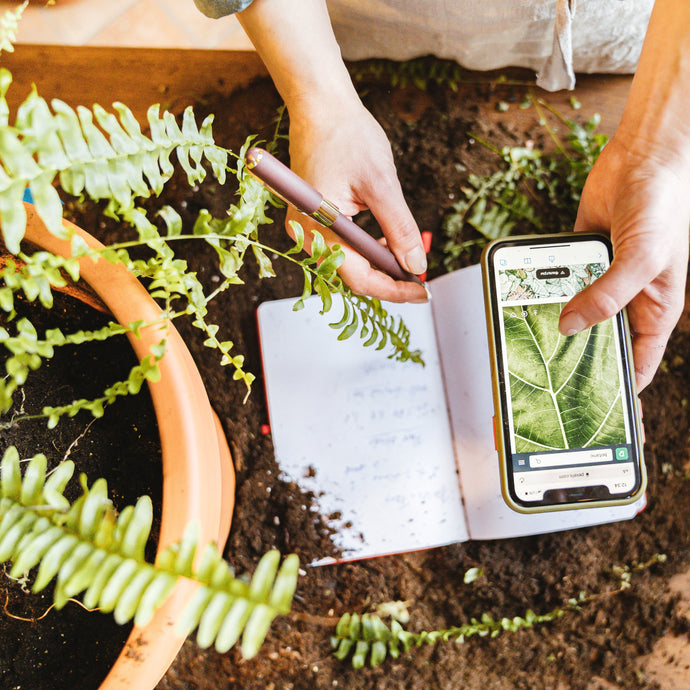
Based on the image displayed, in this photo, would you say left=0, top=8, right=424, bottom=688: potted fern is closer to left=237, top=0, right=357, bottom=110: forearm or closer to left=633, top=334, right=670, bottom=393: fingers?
left=237, top=0, right=357, bottom=110: forearm

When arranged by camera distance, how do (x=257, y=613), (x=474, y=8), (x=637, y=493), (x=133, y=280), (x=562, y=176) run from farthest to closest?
(x=562, y=176) < (x=474, y=8) < (x=637, y=493) < (x=133, y=280) < (x=257, y=613)

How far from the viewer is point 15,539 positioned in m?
0.55

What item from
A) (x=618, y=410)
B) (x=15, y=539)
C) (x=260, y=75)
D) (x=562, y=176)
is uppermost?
(x=260, y=75)

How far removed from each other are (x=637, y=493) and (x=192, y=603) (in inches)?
30.4

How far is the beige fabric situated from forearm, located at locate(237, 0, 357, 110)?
0.69 feet

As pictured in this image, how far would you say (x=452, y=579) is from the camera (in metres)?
1.17

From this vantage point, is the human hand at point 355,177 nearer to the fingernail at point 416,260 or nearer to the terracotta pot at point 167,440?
the fingernail at point 416,260

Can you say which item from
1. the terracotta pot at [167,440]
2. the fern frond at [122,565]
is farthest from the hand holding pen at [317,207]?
the fern frond at [122,565]

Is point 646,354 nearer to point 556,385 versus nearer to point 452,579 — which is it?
point 556,385

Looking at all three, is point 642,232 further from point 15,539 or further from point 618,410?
point 15,539

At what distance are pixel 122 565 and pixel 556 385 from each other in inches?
28.0

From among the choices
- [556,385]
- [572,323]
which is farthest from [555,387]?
[572,323]

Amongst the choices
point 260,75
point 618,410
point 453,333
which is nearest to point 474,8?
point 260,75

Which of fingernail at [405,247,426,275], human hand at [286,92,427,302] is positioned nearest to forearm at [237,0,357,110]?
human hand at [286,92,427,302]
